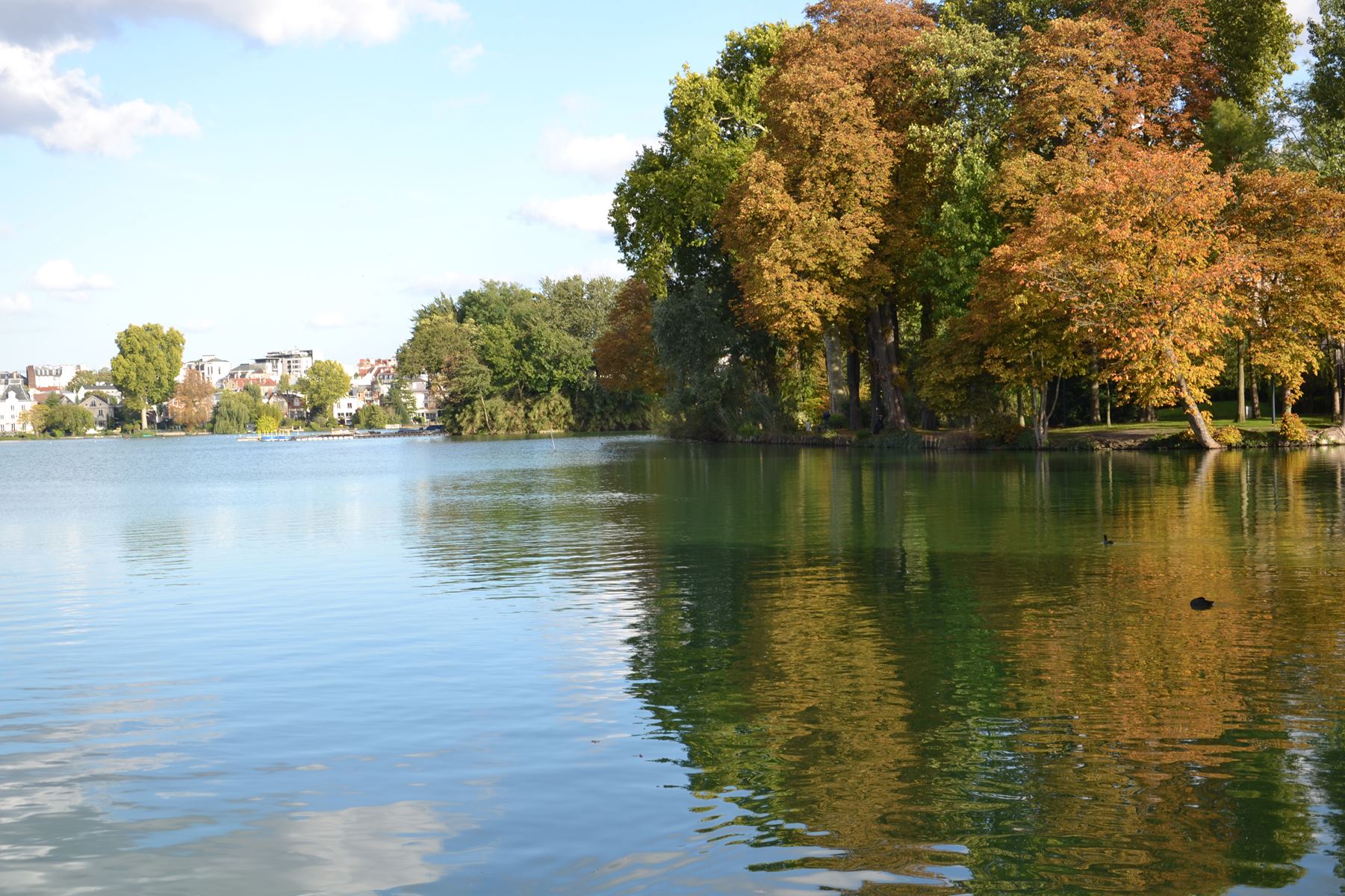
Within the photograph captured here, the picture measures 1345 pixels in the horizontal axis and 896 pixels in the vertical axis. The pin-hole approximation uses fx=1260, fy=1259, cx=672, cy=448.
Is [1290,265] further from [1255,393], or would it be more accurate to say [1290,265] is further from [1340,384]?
[1255,393]

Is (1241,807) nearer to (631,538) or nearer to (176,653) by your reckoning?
(176,653)

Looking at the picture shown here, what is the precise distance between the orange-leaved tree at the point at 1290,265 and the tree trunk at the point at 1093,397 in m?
6.18

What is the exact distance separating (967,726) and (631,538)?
52.3 ft

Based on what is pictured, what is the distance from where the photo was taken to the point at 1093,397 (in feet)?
187

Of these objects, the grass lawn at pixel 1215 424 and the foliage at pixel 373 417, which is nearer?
the grass lawn at pixel 1215 424

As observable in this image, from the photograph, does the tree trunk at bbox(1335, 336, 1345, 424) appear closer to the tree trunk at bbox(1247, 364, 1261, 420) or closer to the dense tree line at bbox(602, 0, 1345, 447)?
the dense tree line at bbox(602, 0, 1345, 447)

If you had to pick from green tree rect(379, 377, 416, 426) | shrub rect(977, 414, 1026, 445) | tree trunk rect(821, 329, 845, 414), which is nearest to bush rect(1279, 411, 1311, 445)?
shrub rect(977, 414, 1026, 445)

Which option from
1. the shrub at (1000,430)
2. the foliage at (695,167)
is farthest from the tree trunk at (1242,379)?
the foliage at (695,167)

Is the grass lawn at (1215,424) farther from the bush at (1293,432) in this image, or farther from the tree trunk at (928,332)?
the tree trunk at (928,332)

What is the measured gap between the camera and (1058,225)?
147 ft

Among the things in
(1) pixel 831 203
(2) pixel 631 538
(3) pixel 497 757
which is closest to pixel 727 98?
(1) pixel 831 203

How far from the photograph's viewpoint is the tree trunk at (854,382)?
63.5 metres

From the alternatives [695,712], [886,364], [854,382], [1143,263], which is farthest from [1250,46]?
[695,712]

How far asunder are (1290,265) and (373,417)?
155 meters
